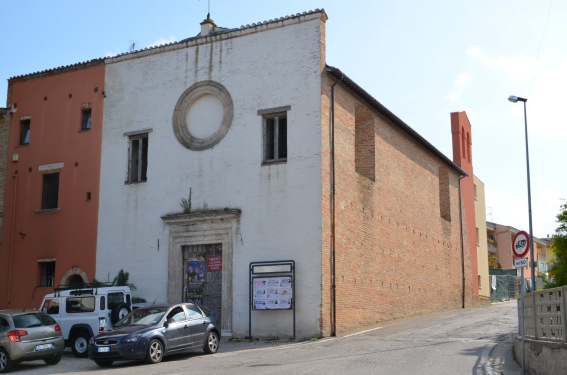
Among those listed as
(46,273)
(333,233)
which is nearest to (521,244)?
(333,233)

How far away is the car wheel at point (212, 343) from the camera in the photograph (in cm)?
1698

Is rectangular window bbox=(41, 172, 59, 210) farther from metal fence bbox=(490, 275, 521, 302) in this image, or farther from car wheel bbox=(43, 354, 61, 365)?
metal fence bbox=(490, 275, 521, 302)

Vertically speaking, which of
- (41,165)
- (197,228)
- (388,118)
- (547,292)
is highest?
(388,118)

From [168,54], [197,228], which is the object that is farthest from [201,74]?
[197,228]

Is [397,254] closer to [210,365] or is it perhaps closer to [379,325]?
[379,325]

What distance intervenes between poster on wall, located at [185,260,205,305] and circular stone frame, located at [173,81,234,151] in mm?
4045

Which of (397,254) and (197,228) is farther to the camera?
(397,254)

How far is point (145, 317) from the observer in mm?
16281

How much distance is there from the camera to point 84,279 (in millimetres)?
24359

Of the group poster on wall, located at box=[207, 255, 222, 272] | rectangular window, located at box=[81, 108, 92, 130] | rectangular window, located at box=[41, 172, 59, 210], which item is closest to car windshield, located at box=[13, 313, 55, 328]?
poster on wall, located at box=[207, 255, 222, 272]

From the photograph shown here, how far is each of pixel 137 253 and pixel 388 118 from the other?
11.4 meters

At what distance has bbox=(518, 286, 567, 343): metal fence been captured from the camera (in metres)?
10.9

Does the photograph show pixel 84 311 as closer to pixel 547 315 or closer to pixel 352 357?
pixel 352 357

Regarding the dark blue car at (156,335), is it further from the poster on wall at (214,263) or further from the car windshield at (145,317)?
the poster on wall at (214,263)
